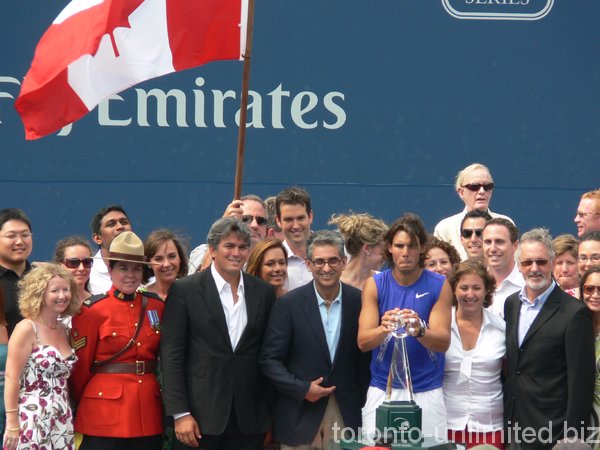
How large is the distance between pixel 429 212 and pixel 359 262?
110 centimetres

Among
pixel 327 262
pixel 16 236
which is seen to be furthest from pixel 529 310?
pixel 16 236

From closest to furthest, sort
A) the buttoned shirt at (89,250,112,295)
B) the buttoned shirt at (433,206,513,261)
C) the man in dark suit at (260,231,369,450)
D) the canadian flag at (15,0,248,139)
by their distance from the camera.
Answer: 1. the man in dark suit at (260,231,369,450)
2. the canadian flag at (15,0,248,139)
3. the buttoned shirt at (89,250,112,295)
4. the buttoned shirt at (433,206,513,261)

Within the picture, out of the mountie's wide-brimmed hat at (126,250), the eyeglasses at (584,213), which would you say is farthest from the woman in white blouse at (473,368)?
the mountie's wide-brimmed hat at (126,250)

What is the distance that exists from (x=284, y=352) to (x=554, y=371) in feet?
4.06

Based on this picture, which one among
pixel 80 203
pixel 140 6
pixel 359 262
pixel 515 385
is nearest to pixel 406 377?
pixel 515 385

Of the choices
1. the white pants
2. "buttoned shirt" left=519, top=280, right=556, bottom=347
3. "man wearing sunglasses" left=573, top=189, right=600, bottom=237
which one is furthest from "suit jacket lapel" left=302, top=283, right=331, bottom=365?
"man wearing sunglasses" left=573, top=189, right=600, bottom=237

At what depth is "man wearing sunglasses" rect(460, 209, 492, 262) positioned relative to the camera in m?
6.85

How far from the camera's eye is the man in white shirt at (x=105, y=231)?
22.4 ft

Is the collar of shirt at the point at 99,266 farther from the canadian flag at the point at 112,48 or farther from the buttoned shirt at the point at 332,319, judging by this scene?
the buttoned shirt at the point at 332,319

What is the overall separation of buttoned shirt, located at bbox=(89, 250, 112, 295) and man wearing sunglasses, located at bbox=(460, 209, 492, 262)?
6.45 ft

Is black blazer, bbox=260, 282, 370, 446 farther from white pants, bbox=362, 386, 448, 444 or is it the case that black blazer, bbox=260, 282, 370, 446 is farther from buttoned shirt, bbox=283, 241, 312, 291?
buttoned shirt, bbox=283, 241, 312, 291

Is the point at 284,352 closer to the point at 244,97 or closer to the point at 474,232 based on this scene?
the point at 244,97

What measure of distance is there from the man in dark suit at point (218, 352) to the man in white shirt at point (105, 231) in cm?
106

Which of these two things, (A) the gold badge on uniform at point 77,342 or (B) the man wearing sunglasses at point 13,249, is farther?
(B) the man wearing sunglasses at point 13,249
